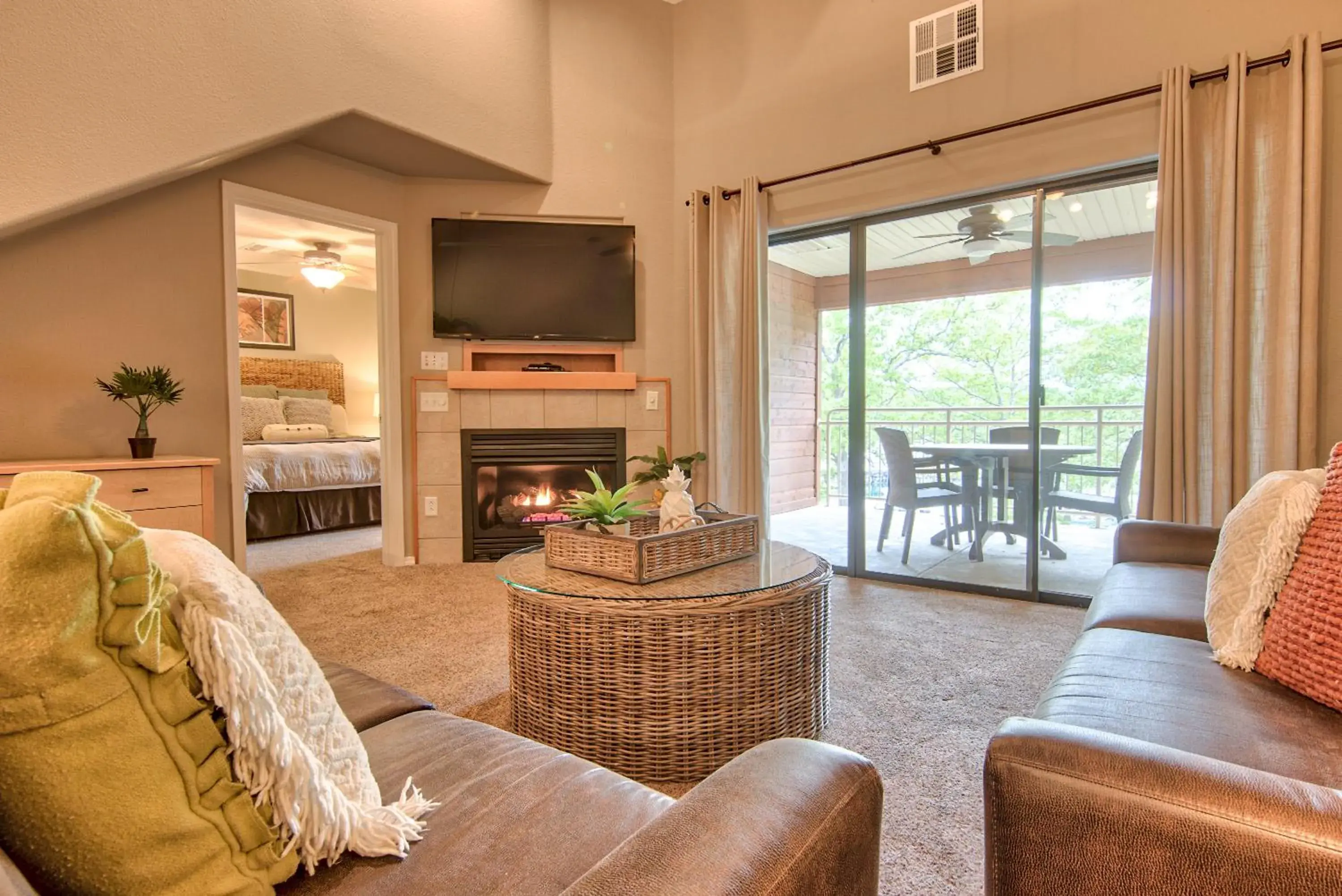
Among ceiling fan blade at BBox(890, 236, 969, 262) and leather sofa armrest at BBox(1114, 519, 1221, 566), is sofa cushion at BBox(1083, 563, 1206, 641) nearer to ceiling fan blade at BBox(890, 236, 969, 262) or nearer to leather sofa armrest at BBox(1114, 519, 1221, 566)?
leather sofa armrest at BBox(1114, 519, 1221, 566)

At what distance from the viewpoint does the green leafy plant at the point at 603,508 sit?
1838 millimetres

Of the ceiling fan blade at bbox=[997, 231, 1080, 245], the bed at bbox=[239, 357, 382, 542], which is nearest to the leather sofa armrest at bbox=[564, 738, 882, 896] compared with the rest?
the ceiling fan blade at bbox=[997, 231, 1080, 245]

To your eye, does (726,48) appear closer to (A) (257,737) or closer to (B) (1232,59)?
(B) (1232,59)

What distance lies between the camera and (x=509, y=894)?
64 cm

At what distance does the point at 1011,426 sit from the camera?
128 inches

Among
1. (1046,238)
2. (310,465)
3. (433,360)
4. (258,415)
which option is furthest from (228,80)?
(258,415)

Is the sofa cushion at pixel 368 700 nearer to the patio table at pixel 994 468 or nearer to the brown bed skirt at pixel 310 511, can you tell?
the patio table at pixel 994 468

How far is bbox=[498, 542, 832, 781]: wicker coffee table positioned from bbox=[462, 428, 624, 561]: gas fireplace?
2416 mm

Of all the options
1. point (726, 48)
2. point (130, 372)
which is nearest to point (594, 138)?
point (726, 48)

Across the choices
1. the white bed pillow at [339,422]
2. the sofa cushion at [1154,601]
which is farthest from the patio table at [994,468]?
the white bed pillow at [339,422]

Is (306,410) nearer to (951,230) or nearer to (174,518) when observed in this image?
(174,518)

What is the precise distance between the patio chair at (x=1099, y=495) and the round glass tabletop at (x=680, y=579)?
1.89m

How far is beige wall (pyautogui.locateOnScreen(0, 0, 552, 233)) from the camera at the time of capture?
7.69 ft

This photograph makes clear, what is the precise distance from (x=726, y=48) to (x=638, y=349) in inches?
74.3
